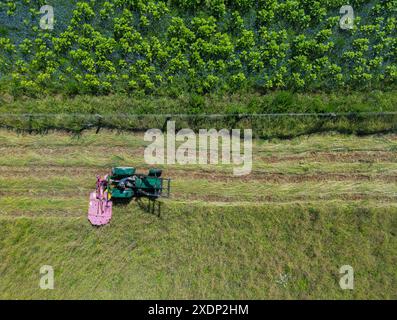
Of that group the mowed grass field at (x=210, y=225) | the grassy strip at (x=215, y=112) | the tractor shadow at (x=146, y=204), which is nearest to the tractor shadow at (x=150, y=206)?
the tractor shadow at (x=146, y=204)

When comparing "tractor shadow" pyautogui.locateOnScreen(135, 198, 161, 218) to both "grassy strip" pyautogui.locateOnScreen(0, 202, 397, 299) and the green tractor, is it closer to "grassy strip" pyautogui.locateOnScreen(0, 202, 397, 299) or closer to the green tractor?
the green tractor

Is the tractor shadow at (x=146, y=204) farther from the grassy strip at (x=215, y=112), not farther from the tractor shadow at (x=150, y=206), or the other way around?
the grassy strip at (x=215, y=112)

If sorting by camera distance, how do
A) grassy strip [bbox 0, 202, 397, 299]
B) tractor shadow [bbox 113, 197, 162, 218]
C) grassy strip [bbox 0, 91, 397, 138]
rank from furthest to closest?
1. grassy strip [bbox 0, 91, 397, 138]
2. tractor shadow [bbox 113, 197, 162, 218]
3. grassy strip [bbox 0, 202, 397, 299]

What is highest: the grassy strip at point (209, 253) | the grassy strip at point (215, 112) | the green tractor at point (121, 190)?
the grassy strip at point (215, 112)

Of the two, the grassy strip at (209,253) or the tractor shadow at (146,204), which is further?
the tractor shadow at (146,204)

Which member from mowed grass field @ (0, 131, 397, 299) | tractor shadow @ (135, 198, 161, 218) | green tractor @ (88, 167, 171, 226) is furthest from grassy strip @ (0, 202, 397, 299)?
green tractor @ (88, 167, 171, 226)

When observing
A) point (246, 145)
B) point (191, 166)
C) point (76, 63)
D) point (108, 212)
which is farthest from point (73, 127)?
point (246, 145)

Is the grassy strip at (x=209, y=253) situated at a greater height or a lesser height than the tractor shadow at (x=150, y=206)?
lesser

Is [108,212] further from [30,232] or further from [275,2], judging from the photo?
[275,2]
